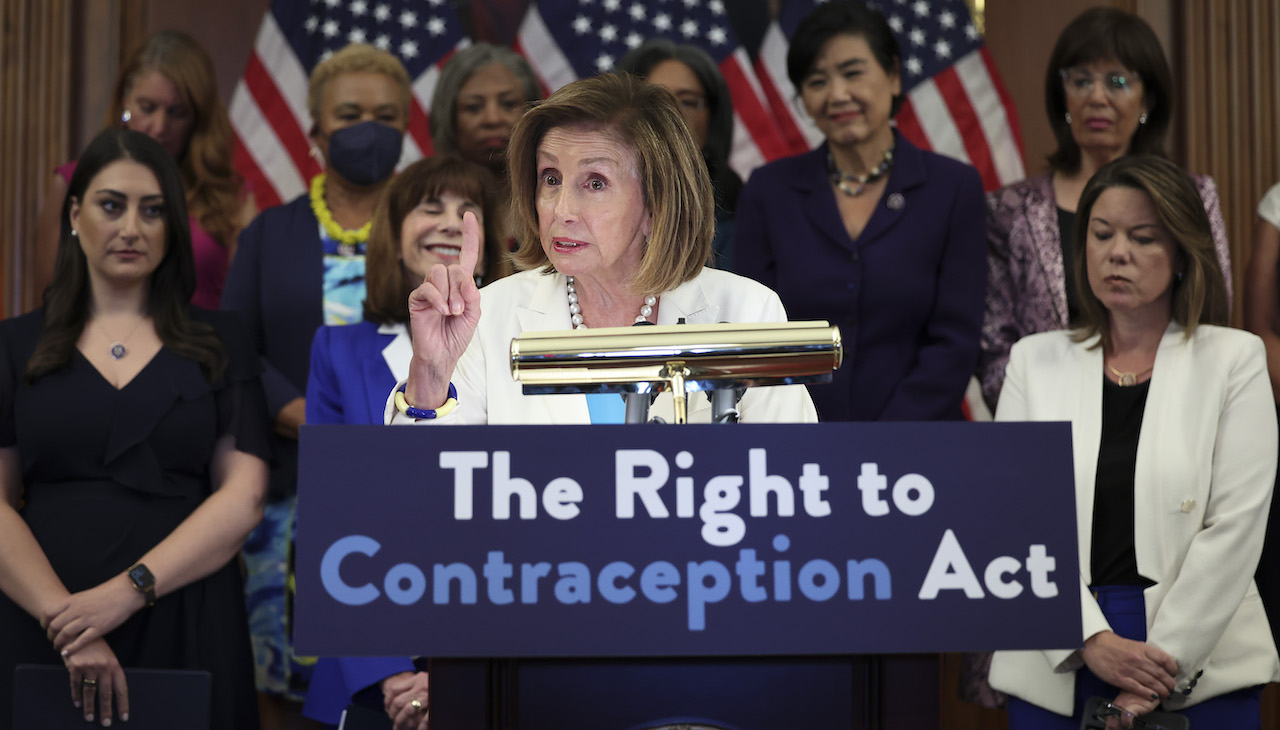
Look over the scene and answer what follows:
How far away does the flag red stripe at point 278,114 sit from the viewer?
4914mm

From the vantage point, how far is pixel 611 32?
4.96 m

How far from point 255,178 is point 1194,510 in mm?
3450

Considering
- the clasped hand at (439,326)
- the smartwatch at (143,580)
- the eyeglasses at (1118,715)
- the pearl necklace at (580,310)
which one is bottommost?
the eyeglasses at (1118,715)

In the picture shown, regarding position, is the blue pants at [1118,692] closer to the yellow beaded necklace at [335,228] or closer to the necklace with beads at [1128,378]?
the necklace with beads at [1128,378]

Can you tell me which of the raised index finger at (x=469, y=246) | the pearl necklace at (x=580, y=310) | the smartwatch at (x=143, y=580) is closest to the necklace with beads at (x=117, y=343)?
the smartwatch at (x=143, y=580)

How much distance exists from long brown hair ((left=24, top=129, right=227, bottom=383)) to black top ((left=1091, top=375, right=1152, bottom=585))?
209cm

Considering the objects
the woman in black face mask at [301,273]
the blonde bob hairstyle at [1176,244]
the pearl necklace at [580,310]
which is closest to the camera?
the pearl necklace at [580,310]

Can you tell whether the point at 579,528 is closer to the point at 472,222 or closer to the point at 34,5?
the point at 472,222

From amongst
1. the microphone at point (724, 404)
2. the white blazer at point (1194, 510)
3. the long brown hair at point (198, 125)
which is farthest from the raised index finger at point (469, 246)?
the long brown hair at point (198, 125)

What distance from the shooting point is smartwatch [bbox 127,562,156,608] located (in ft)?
9.74

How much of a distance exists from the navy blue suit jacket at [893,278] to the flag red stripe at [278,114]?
2.07 m

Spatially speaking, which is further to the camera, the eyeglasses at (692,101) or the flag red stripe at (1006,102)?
the flag red stripe at (1006,102)

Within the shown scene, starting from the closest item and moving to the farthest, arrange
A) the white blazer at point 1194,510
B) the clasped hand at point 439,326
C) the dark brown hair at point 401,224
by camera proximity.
Answer: 1. the clasped hand at point 439,326
2. the white blazer at point 1194,510
3. the dark brown hair at point 401,224

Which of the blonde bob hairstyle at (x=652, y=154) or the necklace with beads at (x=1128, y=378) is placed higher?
the blonde bob hairstyle at (x=652, y=154)
